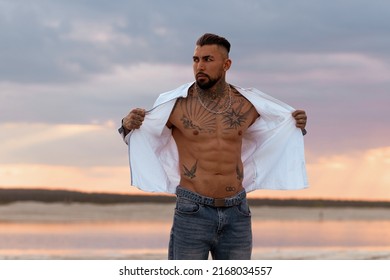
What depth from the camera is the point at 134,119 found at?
7.28 m

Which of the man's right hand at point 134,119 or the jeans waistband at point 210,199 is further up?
the man's right hand at point 134,119

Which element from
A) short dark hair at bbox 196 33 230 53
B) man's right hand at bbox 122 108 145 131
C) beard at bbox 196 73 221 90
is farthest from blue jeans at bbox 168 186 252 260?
short dark hair at bbox 196 33 230 53

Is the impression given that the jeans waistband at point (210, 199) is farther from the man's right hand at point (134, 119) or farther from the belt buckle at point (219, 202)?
the man's right hand at point (134, 119)

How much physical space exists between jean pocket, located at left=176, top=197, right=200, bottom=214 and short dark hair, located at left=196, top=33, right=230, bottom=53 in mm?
1384

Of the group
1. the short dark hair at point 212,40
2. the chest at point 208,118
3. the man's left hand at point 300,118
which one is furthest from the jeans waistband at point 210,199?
the short dark hair at point 212,40

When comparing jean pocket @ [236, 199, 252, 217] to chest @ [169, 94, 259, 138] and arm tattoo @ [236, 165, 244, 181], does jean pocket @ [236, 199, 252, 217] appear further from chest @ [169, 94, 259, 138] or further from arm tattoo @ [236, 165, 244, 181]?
chest @ [169, 94, 259, 138]

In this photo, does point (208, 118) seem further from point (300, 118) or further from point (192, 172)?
point (300, 118)

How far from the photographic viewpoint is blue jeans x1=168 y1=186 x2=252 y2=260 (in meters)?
6.95

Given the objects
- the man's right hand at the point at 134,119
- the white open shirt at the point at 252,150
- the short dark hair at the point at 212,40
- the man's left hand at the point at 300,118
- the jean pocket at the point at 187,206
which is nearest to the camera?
the jean pocket at the point at 187,206

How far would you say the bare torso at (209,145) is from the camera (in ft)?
23.2

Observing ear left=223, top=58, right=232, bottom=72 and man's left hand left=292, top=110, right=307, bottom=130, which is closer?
ear left=223, top=58, right=232, bottom=72
